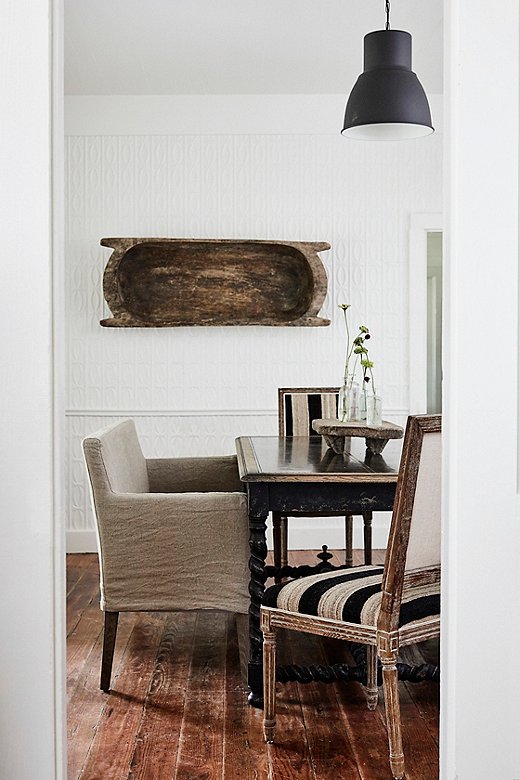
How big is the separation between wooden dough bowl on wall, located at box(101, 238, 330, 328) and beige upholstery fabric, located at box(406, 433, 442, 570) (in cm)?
288

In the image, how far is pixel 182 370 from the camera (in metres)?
5.48

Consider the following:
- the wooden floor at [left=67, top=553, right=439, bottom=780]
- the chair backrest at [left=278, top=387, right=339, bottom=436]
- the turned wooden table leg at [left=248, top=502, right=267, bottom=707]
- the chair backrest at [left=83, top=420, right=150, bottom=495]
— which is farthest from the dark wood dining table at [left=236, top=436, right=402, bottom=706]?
the chair backrest at [left=278, top=387, right=339, bottom=436]

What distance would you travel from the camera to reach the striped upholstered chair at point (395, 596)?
8.05 feet

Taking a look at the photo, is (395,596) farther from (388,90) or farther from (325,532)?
(325,532)

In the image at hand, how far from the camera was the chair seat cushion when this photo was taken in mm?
2574

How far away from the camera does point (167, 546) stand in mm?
3119

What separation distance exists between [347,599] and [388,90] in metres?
1.77

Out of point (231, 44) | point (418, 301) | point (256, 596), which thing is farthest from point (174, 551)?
point (418, 301)
